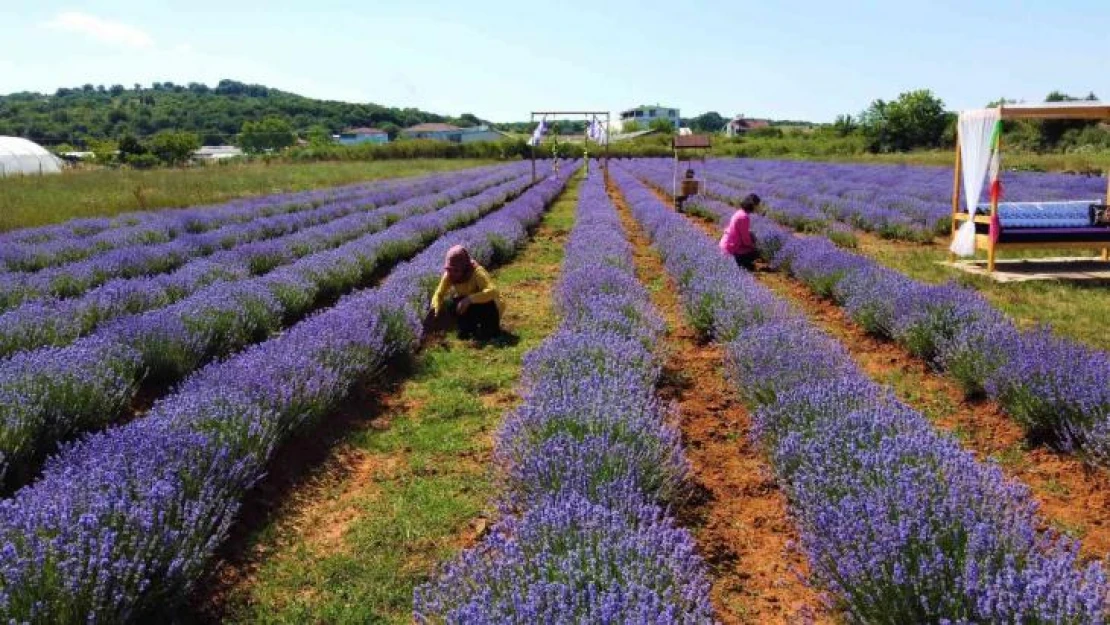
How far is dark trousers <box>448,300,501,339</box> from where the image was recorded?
245 inches

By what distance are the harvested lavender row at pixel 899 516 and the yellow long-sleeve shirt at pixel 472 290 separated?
2.69m

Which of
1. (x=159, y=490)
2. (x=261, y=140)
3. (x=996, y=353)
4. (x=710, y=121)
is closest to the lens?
(x=159, y=490)

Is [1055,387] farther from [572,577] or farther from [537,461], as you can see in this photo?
[572,577]

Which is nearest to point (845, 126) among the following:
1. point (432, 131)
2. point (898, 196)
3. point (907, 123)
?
point (907, 123)

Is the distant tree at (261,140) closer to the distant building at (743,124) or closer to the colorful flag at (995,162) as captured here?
the distant building at (743,124)

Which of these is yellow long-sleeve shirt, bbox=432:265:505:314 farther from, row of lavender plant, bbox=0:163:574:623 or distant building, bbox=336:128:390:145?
distant building, bbox=336:128:390:145

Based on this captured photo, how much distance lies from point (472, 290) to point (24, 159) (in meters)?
35.2

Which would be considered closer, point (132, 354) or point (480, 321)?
point (132, 354)

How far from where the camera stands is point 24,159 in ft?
107

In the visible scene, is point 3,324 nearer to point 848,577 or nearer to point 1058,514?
point 848,577

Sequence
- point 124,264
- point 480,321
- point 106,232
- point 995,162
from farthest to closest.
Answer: point 106,232
point 995,162
point 124,264
point 480,321

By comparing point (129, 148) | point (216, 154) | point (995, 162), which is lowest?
point (995, 162)

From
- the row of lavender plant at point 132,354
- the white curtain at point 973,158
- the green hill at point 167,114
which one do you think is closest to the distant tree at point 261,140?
the green hill at point 167,114

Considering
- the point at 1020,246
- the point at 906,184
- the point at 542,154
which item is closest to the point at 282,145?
the point at 542,154
